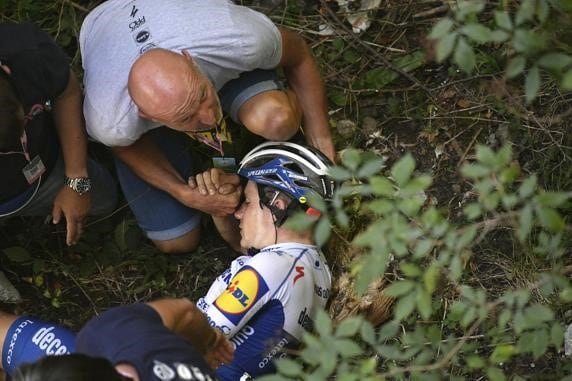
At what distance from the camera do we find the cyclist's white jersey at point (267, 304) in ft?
10.9

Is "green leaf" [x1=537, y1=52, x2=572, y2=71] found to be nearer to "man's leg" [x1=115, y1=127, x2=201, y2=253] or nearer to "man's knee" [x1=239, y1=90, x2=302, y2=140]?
"man's knee" [x1=239, y1=90, x2=302, y2=140]

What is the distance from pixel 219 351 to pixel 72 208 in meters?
1.06

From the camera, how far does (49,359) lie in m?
2.04

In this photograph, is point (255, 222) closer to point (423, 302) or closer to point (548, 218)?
point (423, 302)

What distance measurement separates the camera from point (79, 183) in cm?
364

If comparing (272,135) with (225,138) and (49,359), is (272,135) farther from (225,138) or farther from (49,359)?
(49,359)

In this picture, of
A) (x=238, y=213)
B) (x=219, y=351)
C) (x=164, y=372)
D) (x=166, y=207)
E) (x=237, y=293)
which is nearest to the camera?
(x=164, y=372)

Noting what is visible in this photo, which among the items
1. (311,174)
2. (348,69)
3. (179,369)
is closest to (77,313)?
(311,174)

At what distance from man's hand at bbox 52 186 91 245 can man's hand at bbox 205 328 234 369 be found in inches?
38.8

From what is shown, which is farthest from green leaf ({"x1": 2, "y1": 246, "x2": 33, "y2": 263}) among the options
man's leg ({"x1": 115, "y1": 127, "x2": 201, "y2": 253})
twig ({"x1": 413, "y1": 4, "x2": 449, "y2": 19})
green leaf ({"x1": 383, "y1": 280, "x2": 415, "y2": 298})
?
green leaf ({"x1": 383, "y1": 280, "x2": 415, "y2": 298})

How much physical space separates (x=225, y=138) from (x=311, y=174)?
0.46 metres

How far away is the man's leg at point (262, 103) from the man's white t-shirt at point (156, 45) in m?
0.13

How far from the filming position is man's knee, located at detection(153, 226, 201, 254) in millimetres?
4129

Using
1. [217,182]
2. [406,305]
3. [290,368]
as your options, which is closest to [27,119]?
[217,182]
